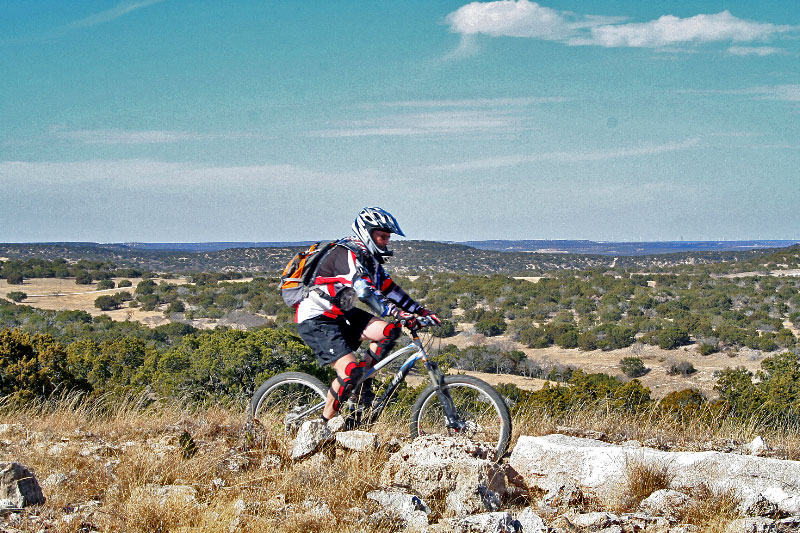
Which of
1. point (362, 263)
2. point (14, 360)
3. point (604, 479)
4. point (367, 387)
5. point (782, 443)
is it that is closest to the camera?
point (604, 479)

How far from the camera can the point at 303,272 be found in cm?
500

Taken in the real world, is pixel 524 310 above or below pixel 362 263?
below

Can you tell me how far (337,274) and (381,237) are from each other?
47 centimetres

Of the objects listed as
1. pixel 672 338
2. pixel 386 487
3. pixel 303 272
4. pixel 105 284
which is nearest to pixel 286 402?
pixel 303 272

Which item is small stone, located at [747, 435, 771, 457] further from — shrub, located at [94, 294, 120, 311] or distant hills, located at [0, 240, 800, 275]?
distant hills, located at [0, 240, 800, 275]

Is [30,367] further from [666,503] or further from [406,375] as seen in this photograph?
[666,503]

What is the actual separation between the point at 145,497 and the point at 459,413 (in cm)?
244

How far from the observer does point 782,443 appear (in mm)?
5965

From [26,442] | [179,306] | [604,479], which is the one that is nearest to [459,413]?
[604,479]

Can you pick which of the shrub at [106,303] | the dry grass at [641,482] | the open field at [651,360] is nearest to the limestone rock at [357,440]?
the dry grass at [641,482]

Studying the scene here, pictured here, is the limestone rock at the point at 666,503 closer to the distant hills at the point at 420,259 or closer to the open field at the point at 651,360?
the open field at the point at 651,360

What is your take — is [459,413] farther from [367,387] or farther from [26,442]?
[26,442]

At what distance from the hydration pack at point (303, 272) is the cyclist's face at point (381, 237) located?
1.01 feet

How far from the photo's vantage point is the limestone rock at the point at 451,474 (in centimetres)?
401
